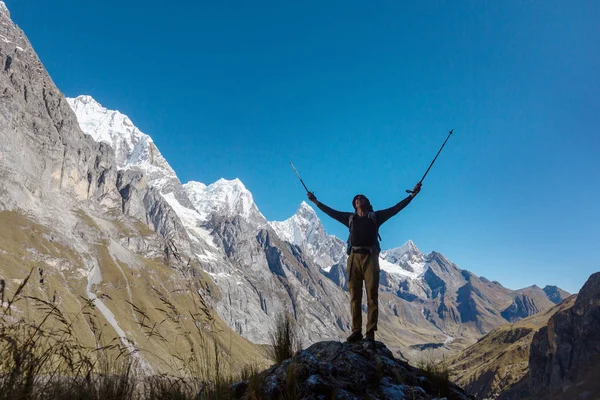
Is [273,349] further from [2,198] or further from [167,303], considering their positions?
[2,198]

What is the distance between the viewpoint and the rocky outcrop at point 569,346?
101438 millimetres

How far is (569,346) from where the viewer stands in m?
111

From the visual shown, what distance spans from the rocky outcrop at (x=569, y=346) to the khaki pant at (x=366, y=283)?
10850 centimetres

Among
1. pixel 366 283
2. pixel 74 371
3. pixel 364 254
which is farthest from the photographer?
pixel 364 254

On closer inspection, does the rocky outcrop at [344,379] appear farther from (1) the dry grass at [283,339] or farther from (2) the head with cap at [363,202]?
(2) the head with cap at [363,202]

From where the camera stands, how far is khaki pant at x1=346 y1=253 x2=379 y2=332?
341 inches

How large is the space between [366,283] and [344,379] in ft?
12.7

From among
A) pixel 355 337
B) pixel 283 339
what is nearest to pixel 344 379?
pixel 283 339

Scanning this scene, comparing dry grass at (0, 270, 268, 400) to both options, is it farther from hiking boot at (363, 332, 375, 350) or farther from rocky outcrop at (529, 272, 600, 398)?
rocky outcrop at (529, 272, 600, 398)

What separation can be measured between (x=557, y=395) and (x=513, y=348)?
12640cm

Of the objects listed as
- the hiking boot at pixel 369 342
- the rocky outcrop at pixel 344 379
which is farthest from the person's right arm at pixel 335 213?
the rocky outcrop at pixel 344 379

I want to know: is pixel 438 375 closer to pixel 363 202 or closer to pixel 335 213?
pixel 363 202

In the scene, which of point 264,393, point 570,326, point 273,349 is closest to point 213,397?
point 264,393

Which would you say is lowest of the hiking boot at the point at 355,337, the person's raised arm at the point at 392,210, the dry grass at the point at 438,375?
the dry grass at the point at 438,375
